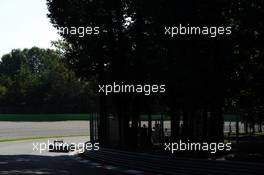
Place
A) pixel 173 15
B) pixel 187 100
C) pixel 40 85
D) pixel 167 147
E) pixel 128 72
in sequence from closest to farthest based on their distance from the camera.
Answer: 1. pixel 173 15
2. pixel 187 100
3. pixel 167 147
4. pixel 128 72
5. pixel 40 85

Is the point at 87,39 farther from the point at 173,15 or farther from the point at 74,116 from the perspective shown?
the point at 74,116

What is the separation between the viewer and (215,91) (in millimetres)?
22203

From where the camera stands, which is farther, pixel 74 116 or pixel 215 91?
pixel 74 116

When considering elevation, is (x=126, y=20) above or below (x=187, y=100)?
above

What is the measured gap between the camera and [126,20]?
101 feet

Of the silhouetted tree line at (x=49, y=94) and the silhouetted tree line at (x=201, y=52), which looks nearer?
the silhouetted tree line at (x=201, y=52)

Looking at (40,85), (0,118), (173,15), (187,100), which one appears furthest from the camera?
(40,85)

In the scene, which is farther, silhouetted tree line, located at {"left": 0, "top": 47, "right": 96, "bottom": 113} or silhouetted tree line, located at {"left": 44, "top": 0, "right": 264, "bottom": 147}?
silhouetted tree line, located at {"left": 0, "top": 47, "right": 96, "bottom": 113}

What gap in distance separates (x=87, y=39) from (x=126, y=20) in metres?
2.78

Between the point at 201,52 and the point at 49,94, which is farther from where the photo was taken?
the point at 49,94

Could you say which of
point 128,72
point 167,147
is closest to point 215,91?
point 167,147

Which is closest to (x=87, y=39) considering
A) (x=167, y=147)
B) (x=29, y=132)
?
(x=167, y=147)

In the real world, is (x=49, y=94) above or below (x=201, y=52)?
above

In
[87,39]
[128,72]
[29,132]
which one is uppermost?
[87,39]
